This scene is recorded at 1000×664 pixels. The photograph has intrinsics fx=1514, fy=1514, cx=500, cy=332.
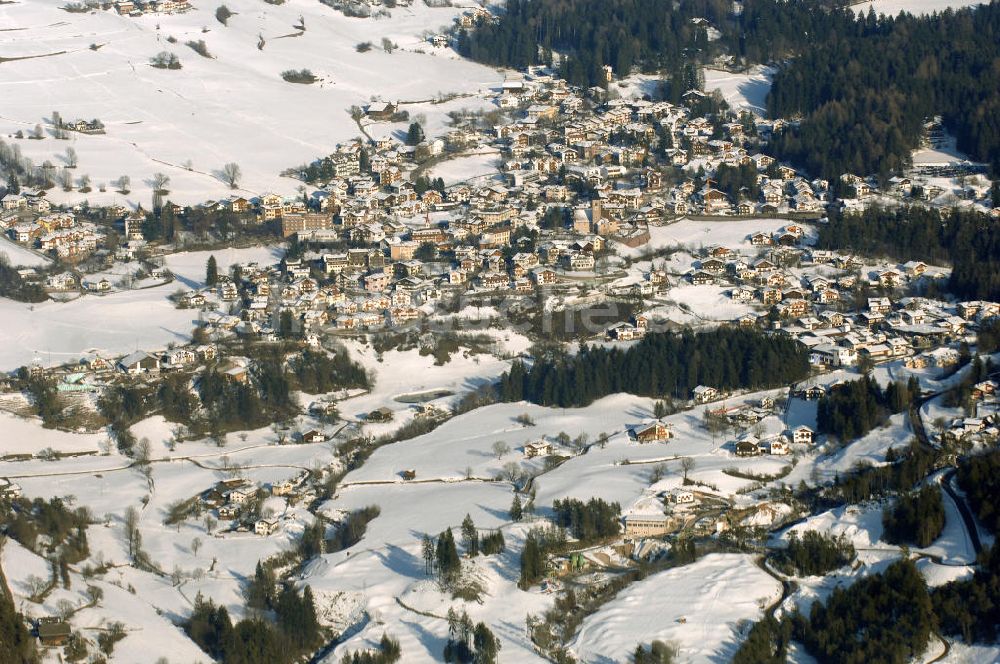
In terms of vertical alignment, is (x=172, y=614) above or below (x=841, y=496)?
below

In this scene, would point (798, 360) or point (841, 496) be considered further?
point (798, 360)

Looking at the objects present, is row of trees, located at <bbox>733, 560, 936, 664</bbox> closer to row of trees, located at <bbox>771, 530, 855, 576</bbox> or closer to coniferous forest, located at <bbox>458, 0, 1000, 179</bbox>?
row of trees, located at <bbox>771, 530, 855, 576</bbox>

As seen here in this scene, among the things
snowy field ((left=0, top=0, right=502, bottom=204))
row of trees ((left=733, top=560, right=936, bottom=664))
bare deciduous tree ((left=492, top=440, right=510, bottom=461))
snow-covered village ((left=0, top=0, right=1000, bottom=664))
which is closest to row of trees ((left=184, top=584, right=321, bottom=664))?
snow-covered village ((left=0, top=0, right=1000, bottom=664))

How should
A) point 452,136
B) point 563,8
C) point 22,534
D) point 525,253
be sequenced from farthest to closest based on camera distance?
1. point 563,8
2. point 452,136
3. point 525,253
4. point 22,534

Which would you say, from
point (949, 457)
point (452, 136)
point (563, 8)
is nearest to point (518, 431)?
point (949, 457)

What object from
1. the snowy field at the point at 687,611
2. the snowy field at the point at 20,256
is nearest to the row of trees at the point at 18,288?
the snowy field at the point at 20,256

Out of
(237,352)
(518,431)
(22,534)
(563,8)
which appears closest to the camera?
(22,534)

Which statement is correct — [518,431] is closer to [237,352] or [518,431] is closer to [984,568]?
[237,352]

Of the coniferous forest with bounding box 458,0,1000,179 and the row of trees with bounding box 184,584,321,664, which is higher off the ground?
the coniferous forest with bounding box 458,0,1000,179
